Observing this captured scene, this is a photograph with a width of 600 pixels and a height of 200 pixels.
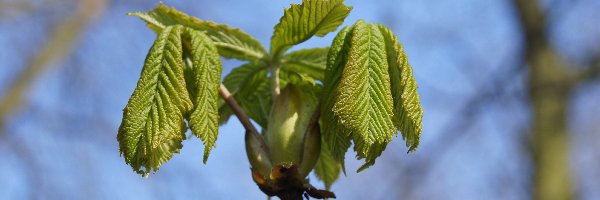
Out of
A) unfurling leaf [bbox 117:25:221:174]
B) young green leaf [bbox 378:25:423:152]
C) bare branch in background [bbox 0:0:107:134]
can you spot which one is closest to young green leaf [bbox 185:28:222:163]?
unfurling leaf [bbox 117:25:221:174]

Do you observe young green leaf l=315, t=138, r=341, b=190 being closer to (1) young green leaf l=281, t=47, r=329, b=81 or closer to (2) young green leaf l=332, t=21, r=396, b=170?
(1) young green leaf l=281, t=47, r=329, b=81

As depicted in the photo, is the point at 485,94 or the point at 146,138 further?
the point at 485,94

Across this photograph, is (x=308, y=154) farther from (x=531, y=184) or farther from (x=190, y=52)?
(x=531, y=184)

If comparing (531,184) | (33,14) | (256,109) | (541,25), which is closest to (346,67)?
(256,109)

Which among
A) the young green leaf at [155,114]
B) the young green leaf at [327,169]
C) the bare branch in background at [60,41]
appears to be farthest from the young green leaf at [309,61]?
the bare branch in background at [60,41]

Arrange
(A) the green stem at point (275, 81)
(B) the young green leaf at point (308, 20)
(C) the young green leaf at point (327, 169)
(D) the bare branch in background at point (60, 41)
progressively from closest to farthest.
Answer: (B) the young green leaf at point (308, 20)
(A) the green stem at point (275, 81)
(C) the young green leaf at point (327, 169)
(D) the bare branch in background at point (60, 41)

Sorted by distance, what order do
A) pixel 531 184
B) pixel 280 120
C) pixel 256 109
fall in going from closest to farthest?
pixel 280 120, pixel 256 109, pixel 531 184

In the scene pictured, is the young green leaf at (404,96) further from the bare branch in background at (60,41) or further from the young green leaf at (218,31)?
the bare branch in background at (60,41)
